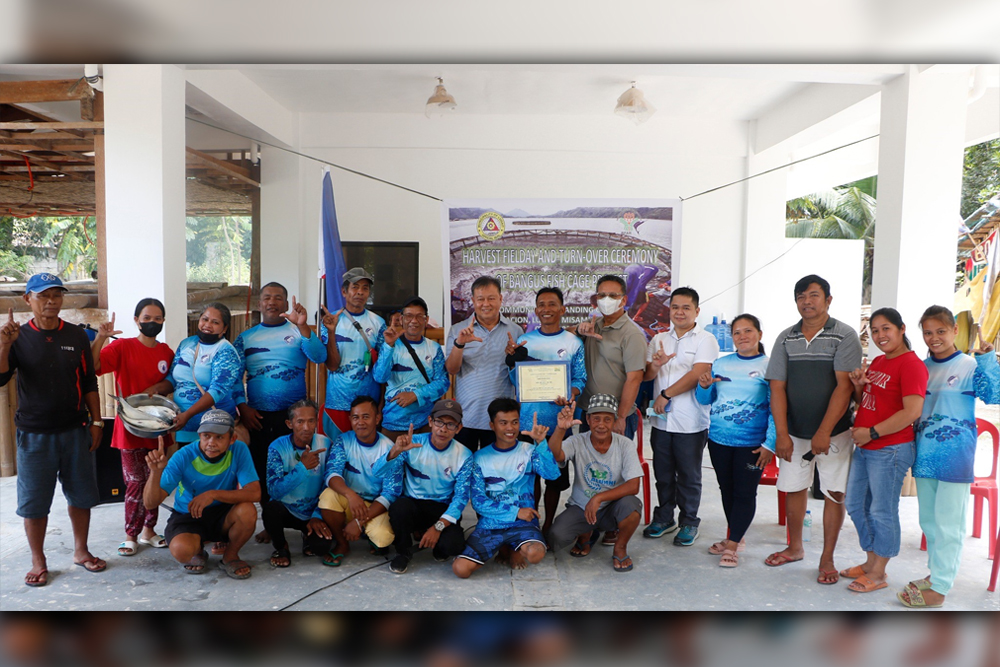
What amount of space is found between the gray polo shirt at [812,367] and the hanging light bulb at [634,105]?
3914 millimetres

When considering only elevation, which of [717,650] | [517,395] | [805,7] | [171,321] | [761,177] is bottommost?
[717,650]

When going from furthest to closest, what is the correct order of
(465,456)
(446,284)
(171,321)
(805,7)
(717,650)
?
(446,284) < (171,321) < (465,456) < (717,650) < (805,7)

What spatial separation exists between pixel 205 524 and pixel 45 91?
326 cm

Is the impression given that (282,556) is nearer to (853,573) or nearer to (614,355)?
(614,355)

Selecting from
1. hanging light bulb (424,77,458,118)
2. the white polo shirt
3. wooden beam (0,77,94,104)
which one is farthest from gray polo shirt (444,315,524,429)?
hanging light bulb (424,77,458,118)

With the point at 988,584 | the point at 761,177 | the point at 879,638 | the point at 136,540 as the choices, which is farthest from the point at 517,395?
the point at 761,177

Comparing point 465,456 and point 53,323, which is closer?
point 53,323

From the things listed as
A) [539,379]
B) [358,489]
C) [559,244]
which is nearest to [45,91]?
[358,489]

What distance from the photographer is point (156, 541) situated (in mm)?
3928

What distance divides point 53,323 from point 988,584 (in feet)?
17.0

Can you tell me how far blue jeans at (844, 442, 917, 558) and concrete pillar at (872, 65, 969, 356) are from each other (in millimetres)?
2013

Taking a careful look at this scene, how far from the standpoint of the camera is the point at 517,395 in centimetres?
395

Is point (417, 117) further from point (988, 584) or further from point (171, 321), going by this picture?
point (988, 584)

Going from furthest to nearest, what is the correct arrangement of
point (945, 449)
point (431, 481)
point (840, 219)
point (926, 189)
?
point (840, 219) → point (926, 189) → point (431, 481) → point (945, 449)
